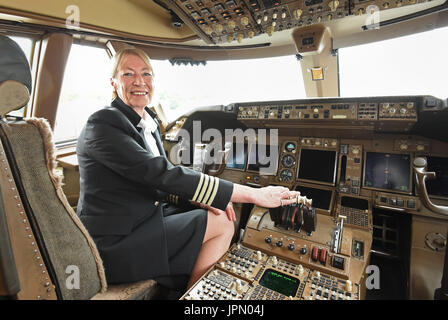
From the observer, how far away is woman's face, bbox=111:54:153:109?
124cm

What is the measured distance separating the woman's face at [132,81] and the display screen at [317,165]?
1.57 metres

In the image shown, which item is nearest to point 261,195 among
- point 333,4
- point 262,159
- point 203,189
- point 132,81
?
point 203,189

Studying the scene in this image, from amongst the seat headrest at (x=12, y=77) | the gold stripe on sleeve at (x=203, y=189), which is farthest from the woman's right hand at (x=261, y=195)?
the seat headrest at (x=12, y=77)

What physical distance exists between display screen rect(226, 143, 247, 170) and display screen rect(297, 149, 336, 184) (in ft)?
2.06

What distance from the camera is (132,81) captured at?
49.1 inches

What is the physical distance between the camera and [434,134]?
166cm

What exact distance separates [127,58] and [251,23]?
1130 mm

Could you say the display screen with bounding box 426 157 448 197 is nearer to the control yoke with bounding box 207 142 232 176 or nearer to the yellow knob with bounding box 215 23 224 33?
the control yoke with bounding box 207 142 232 176

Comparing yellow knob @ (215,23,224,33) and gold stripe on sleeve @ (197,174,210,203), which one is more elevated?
yellow knob @ (215,23,224,33)

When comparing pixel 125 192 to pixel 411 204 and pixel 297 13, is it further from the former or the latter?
pixel 411 204

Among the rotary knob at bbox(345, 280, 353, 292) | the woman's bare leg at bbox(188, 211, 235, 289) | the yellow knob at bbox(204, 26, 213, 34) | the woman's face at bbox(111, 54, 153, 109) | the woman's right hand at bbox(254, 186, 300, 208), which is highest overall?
the yellow knob at bbox(204, 26, 213, 34)

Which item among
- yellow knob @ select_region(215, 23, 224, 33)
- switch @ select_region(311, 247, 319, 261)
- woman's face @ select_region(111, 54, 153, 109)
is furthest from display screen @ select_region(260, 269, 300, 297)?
yellow knob @ select_region(215, 23, 224, 33)
